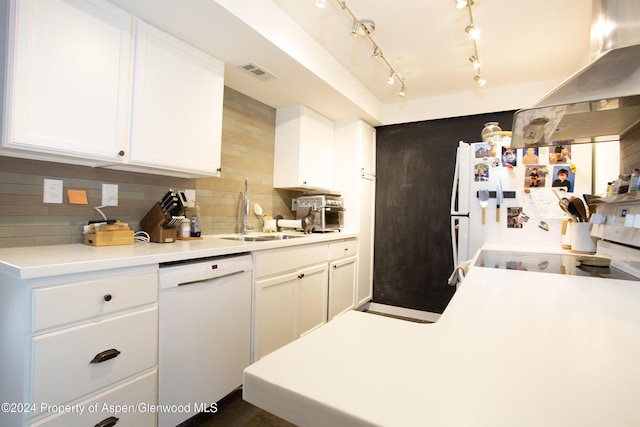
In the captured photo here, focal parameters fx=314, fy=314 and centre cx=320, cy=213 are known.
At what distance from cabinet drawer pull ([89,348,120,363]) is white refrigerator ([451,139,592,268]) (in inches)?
93.8

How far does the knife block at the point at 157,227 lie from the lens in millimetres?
1831

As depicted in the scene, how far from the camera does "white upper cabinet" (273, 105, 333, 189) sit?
9.71ft

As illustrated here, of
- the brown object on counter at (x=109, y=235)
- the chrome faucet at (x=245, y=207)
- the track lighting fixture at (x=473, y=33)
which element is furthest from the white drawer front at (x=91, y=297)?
the track lighting fixture at (x=473, y=33)

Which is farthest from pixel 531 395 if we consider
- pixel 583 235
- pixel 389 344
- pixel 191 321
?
pixel 583 235

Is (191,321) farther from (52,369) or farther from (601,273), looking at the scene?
(601,273)

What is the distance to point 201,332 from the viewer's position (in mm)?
1574

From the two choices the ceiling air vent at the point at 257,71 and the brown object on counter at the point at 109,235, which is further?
the ceiling air vent at the point at 257,71

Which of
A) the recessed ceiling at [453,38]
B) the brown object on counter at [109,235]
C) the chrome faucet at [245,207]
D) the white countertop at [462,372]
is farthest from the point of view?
the chrome faucet at [245,207]

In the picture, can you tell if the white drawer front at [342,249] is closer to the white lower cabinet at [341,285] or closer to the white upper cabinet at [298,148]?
the white lower cabinet at [341,285]

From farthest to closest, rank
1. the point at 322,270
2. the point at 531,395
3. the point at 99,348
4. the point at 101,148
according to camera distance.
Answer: the point at 322,270 → the point at 101,148 → the point at 99,348 → the point at 531,395

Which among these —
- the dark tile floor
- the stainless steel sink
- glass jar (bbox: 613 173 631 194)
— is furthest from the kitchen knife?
the dark tile floor

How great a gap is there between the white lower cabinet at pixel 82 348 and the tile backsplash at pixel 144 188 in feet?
1.52

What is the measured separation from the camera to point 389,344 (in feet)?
1.76

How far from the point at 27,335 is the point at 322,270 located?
6.27 ft
